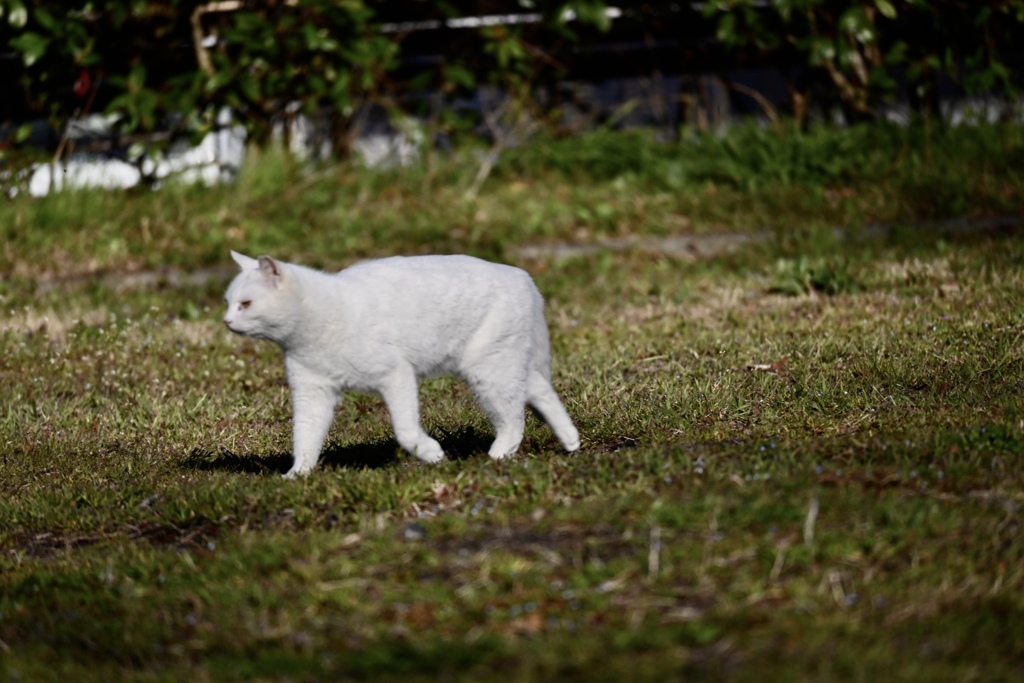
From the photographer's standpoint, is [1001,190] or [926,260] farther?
[1001,190]

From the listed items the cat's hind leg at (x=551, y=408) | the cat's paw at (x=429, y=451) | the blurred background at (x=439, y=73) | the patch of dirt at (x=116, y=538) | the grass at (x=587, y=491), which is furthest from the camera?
the blurred background at (x=439, y=73)

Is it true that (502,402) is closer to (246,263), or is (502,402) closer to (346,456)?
(346,456)

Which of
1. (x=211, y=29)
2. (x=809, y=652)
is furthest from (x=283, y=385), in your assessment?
(x=211, y=29)

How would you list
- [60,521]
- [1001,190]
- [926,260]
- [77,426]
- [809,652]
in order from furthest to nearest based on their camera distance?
[1001,190]
[926,260]
[77,426]
[60,521]
[809,652]

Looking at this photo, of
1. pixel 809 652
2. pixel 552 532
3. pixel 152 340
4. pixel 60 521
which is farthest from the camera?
pixel 152 340

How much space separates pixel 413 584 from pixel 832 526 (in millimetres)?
1166

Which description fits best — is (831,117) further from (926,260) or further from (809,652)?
(809,652)

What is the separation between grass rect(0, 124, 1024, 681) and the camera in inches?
126

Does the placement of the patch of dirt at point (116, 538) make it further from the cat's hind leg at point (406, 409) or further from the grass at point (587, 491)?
the cat's hind leg at point (406, 409)

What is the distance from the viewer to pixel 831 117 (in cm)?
1116

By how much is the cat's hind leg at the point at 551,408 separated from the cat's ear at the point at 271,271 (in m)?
0.97

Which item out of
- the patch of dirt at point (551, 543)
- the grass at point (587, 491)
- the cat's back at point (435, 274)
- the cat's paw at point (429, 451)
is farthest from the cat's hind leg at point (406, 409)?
the patch of dirt at point (551, 543)

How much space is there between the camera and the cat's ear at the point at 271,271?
436 centimetres

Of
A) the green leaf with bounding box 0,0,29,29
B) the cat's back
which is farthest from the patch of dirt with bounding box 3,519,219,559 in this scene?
the green leaf with bounding box 0,0,29,29
